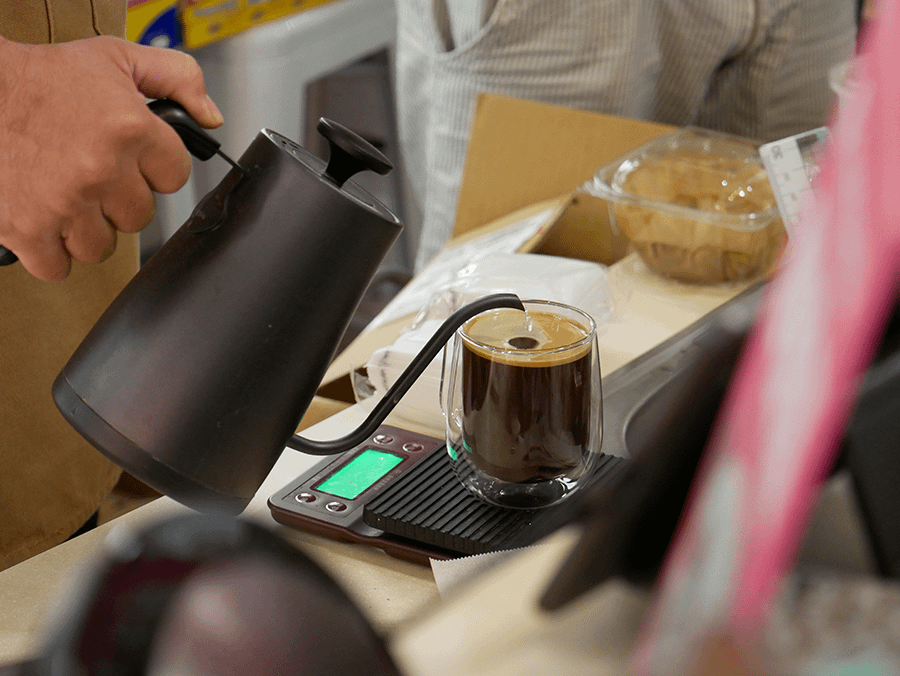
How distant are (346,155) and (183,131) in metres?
0.15

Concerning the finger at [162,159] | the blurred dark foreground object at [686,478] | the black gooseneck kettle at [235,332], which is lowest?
the black gooseneck kettle at [235,332]

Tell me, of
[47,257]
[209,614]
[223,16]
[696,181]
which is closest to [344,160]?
[47,257]

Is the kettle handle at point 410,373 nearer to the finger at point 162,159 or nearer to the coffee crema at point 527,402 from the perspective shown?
the coffee crema at point 527,402

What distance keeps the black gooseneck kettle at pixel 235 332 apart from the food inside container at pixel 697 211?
0.59 metres

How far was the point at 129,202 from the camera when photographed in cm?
65

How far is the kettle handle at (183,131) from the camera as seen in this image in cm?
64

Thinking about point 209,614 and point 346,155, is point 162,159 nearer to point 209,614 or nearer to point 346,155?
point 346,155

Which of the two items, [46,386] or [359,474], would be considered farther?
[46,386]

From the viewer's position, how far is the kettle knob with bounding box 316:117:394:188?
0.56m

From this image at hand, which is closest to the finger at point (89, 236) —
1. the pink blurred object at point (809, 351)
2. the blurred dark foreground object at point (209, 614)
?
the blurred dark foreground object at point (209, 614)

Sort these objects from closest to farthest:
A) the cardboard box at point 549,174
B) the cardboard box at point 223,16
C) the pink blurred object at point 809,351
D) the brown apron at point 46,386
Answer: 1. the pink blurred object at point 809,351
2. the brown apron at point 46,386
3. the cardboard box at point 549,174
4. the cardboard box at point 223,16

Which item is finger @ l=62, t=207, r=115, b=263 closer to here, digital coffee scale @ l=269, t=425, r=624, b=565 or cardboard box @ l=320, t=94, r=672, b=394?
digital coffee scale @ l=269, t=425, r=624, b=565

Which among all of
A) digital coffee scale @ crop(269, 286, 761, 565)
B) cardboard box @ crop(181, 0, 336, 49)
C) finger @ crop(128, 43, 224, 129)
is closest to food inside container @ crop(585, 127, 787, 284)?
digital coffee scale @ crop(269, 286, 761, 565)

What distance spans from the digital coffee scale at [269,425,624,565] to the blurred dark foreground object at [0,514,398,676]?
1.32 ft
